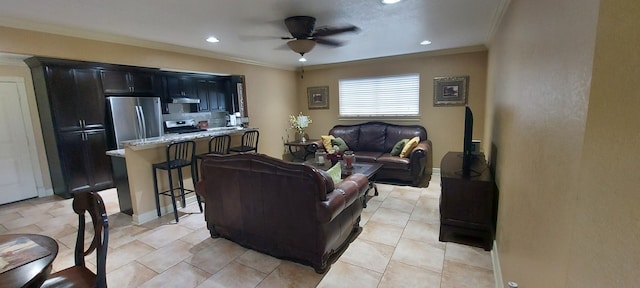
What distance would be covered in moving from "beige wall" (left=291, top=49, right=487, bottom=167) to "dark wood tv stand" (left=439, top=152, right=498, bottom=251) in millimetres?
2605

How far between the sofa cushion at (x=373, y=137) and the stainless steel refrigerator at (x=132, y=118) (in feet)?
12.9

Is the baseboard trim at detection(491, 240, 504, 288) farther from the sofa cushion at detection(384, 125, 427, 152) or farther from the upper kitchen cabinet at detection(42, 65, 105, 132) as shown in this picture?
the upper kitchen cabinet at detection(42, 65, 105, 132)

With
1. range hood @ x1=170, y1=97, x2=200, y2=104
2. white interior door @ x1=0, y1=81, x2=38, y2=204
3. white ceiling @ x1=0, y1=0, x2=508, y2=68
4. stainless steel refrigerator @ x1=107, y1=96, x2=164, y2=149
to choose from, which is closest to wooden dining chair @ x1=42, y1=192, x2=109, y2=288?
white ceiling @ x1=0, y1=0, x2=508, y2=68

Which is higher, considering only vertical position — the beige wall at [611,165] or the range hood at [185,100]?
the range hood at [185,100]

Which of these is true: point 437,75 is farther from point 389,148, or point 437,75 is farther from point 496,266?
point 496,266

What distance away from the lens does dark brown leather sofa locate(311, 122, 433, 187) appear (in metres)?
4.65

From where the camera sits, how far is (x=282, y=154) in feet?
22.1

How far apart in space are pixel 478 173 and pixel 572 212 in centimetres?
205

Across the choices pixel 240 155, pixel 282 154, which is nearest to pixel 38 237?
pixel 240 155

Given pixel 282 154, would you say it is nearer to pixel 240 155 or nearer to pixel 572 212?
pixel 240 155

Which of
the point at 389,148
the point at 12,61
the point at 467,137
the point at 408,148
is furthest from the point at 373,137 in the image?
the point at 12,61

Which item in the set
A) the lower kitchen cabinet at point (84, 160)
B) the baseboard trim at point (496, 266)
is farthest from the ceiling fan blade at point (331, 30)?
the lower kitchen cabinet at point (84, 160)

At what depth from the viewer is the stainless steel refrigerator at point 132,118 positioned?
4418 millimetres

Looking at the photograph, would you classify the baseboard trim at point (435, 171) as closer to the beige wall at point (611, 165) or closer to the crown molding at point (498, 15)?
the crown molding at point (498, 15)
